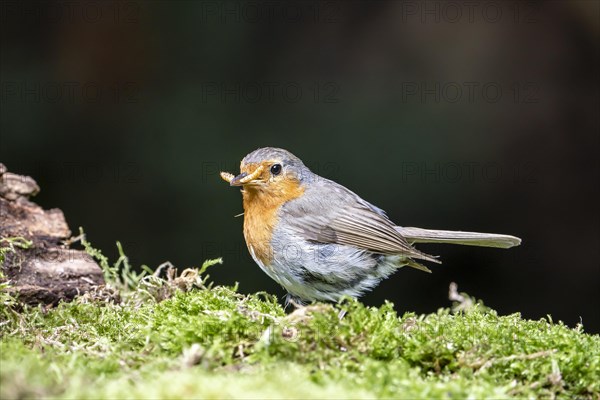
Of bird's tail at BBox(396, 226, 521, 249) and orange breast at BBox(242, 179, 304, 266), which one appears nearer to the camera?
orange breast at BBox(242, 179, 304, 266)

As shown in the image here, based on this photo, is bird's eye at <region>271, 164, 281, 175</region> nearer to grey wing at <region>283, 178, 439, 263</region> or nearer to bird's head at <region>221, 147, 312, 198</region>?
bird's head at <region>221, 147, 312, 198</region>

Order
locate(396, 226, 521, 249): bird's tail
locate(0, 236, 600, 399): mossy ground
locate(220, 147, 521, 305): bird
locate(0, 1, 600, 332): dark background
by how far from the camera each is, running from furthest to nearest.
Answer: locate(0, 1, 600, 332): dark background, locate(396, 226, 521, 249): bird's tail, locate(220, 147, 521, 305): bird, locate(0, 236, 600, 399): mossy ground

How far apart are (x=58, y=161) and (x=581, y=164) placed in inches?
211

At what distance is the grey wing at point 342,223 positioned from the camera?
15.7 ft

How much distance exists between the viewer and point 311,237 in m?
4.77

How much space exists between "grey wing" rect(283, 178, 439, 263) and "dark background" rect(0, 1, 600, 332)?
202 centimetres

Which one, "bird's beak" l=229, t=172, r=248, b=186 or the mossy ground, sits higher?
"bird's beak" l=229, t=172, r=248, b=186

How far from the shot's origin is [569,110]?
7520 mm

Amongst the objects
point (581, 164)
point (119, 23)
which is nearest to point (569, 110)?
point (581, 164)

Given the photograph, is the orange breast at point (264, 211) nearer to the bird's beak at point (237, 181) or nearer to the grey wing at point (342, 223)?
the grey wing at point (342, 223)

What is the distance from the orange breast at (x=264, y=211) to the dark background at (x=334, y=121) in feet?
7.05

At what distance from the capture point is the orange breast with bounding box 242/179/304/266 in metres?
4.65

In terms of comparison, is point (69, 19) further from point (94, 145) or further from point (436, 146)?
point (436, 146)

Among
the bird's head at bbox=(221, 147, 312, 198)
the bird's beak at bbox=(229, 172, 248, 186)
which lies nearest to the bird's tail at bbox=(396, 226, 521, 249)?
the bird's head at bbox=(221, 147, 312, 198)
